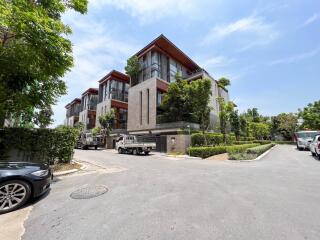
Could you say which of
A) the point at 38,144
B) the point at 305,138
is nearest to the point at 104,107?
the point at 38,144

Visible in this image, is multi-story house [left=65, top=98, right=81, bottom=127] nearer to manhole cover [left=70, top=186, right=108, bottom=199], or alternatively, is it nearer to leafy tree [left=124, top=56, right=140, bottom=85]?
leafy tree [left=124, top=56, right=140, bottom=85]

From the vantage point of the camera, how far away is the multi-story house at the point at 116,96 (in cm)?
3688

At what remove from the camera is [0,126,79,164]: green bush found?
9484mm

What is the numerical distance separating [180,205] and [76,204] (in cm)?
Result: 265

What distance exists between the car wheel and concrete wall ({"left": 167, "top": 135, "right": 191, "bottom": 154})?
16.7 meters

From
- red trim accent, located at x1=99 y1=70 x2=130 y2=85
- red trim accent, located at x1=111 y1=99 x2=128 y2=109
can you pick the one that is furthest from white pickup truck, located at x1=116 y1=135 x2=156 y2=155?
red trim accent, located at x1=99 y1=70 x2=130 y2=85

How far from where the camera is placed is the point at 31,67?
25.7 ft

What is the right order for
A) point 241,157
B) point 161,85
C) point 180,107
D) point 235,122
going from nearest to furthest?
A: 1. point 241,157
2. point 180,107
3. point 161,85
4. point 235,122

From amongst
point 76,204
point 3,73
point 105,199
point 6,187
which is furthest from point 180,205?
point 3,73

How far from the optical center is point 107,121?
32.1m

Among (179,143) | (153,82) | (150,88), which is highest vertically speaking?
(153,82)

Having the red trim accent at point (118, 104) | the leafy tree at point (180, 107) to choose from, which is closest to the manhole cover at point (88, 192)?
the leafy tree at point (180, 107)

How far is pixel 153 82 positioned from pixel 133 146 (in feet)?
37.8

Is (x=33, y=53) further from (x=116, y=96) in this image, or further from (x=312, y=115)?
(x=312, y=115)
